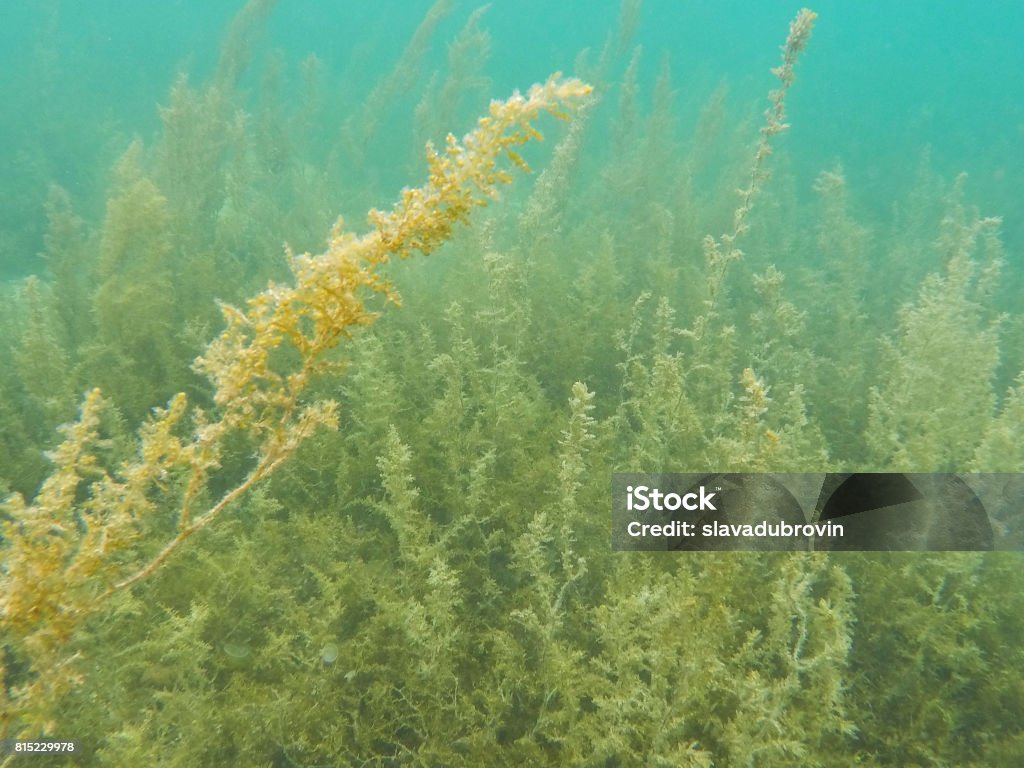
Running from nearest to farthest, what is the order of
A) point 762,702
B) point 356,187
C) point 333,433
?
point 762,702 < point 333,433 < point 356,187

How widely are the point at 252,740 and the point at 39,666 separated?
132 cm

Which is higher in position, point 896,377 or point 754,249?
point 754,249

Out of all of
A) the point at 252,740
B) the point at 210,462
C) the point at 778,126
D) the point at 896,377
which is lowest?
the point at 252,740

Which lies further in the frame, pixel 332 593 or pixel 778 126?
pixel 778 126

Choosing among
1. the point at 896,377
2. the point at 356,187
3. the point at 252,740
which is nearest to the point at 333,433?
the point at 252,740

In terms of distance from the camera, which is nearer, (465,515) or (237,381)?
(237,381)

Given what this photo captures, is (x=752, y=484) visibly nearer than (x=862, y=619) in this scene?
Yes

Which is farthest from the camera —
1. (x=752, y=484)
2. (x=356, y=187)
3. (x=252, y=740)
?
(x=356, y=187)

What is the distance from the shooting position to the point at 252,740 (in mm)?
2689

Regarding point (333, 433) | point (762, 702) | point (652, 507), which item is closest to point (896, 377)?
point (652, 507)

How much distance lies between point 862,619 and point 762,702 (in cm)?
122

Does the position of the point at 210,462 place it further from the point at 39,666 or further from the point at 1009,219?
the point at 1009,219

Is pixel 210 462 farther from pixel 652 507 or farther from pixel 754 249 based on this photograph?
pixel 754 249

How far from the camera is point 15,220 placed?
40.9 feet
